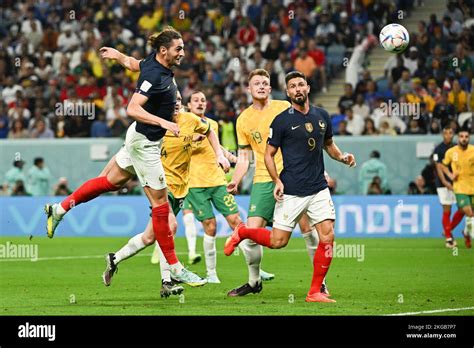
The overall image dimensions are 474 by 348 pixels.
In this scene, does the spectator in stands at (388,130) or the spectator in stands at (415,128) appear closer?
the spectator in stands at (415,128)

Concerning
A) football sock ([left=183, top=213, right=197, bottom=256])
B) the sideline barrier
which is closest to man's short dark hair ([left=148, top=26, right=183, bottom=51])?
football sock ([left=183, top=213, right=197, bottom=256])

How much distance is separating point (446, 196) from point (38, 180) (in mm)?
9318

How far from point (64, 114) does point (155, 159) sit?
1528 cm

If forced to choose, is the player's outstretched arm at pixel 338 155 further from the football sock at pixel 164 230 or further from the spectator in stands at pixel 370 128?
the spectator in stands at pixel 370 128

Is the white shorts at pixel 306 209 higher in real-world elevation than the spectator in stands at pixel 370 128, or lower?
lower

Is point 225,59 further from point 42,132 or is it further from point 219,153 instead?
point 219,153

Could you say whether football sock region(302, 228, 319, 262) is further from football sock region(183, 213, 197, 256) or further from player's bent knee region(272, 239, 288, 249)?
football sock region(183, 213, 197, 256)

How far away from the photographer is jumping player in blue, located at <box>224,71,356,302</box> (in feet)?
38.1

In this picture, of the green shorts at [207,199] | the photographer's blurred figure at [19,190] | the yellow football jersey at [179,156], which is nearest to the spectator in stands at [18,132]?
the photographer's blurred figure at [19,190]

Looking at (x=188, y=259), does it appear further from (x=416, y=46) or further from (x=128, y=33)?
(x=128, y=33)

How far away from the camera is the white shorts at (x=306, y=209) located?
11594 mm

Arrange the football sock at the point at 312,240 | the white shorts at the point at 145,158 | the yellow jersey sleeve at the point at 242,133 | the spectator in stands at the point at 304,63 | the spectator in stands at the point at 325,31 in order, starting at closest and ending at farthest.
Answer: the white shorts at the point at 145,158
the football sock at the point at 312,240
the yellow jersey sleeve at the point at 242,133
the spectator in stands at the point at 304,63
the spectator in stands at the point at 325,31

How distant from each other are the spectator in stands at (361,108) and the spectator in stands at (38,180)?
23.4 feet
